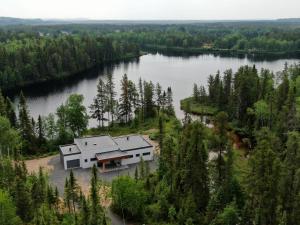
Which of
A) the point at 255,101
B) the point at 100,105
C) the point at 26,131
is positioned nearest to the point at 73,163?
the point at 26,131

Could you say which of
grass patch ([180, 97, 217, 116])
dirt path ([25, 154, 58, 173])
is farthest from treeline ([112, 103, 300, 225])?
grass patch ([180, 97, 217, 116])

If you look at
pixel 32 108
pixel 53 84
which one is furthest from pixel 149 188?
pixel 53 84

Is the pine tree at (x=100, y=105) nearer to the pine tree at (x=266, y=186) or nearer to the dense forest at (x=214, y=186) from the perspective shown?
the dense forest at (x=214, y=186)

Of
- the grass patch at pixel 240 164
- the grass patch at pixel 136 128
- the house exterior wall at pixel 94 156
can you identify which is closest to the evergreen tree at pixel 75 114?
the grass patch at pixel 136 128

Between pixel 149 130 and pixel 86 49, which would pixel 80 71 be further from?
pixel 149 130

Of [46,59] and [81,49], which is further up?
[81,49]

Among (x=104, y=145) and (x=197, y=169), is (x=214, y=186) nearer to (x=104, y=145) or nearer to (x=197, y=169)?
(x=197, y=169)
